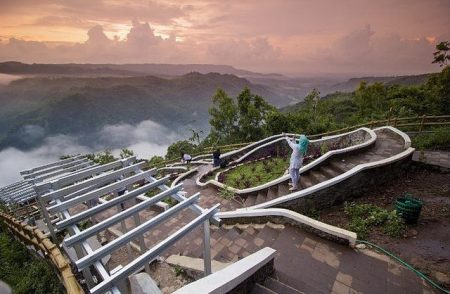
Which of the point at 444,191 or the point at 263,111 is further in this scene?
the point at 263,111

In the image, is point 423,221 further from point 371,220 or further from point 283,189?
point 283,189

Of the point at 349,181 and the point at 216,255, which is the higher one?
the point at 349,181

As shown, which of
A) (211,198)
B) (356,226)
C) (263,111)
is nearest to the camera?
(356,226)

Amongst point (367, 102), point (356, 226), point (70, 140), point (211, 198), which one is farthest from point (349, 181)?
point (70, 140)

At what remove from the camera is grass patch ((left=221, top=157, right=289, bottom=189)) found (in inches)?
436

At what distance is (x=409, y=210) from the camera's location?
6062 mm

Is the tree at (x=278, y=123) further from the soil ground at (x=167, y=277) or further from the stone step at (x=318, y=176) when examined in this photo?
the soil ground at (x=167, y=277)

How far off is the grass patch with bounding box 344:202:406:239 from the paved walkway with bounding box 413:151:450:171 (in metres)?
4.23

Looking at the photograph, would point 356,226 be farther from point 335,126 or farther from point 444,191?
point 335,126

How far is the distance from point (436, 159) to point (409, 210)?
5.23 meters

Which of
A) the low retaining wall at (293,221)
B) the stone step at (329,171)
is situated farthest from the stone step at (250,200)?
the stone step at (329,171)

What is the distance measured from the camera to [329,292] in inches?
174

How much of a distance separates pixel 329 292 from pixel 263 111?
30926 mm

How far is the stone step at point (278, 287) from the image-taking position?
164 inches
